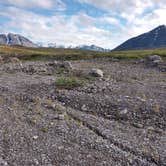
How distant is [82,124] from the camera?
19203mm

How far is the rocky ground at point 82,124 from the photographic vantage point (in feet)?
50.2

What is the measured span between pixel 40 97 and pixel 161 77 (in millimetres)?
16551

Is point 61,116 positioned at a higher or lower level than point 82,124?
higher

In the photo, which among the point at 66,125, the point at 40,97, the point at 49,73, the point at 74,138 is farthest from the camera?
the point at 49,73

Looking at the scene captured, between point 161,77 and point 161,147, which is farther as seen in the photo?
point 161,77

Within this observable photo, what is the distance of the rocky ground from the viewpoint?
1530cm

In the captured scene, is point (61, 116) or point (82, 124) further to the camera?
point (61, 116)

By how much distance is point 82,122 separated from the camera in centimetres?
1942

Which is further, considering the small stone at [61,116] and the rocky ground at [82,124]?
the small stone at [61,116]

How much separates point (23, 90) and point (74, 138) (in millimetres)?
10128

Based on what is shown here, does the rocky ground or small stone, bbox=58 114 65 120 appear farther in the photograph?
small stone, bbox=58 114 65 120

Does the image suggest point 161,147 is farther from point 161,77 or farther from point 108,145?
point 161,77

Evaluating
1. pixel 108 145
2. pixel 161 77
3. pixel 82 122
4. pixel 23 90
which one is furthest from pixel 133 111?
pixel 161 77

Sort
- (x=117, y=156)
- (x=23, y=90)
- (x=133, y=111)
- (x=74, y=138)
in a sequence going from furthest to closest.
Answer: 1. (x=23, y=90)
2. (x=133, y=111)
3. (x=74, y=138)
4. (x=117, y=156)
